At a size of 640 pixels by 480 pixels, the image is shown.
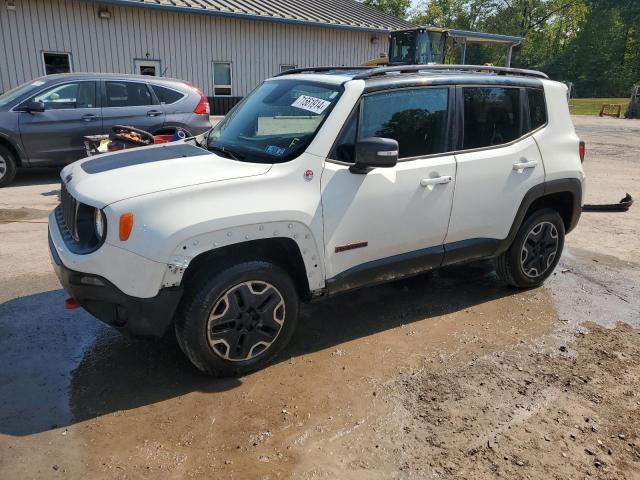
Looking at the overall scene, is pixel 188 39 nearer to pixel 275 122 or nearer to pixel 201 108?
pixel 201 108

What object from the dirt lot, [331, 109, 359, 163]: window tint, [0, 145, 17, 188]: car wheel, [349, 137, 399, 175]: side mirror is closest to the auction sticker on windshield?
[331, 109, 359, 163]: window tint

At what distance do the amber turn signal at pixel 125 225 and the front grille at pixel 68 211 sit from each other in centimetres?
56

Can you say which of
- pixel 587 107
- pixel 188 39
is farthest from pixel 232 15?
pixel 587 107

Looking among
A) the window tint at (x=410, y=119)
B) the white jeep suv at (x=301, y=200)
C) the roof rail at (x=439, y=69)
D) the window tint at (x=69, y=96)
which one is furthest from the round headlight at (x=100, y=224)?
the window tint at (x=69, y=96)

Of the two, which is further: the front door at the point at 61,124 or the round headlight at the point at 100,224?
the front door at the point at 61,124

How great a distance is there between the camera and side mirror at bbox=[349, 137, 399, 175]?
3.32 m

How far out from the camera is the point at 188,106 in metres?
9.95

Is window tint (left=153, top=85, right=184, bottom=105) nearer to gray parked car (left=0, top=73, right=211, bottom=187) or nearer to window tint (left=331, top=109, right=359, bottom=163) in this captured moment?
gray parked car (left=0, top=73, right=211, bottom=187)

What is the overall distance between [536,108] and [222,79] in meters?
15.5

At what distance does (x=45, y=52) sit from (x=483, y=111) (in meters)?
14.6

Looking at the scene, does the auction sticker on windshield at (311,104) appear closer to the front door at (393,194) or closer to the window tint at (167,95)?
the front door at (393,194)

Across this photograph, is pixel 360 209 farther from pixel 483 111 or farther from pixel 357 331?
pixel 483 111

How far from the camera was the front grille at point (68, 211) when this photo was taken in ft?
10.8

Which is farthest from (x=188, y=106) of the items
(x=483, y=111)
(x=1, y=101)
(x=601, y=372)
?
(x=601, y=372)
